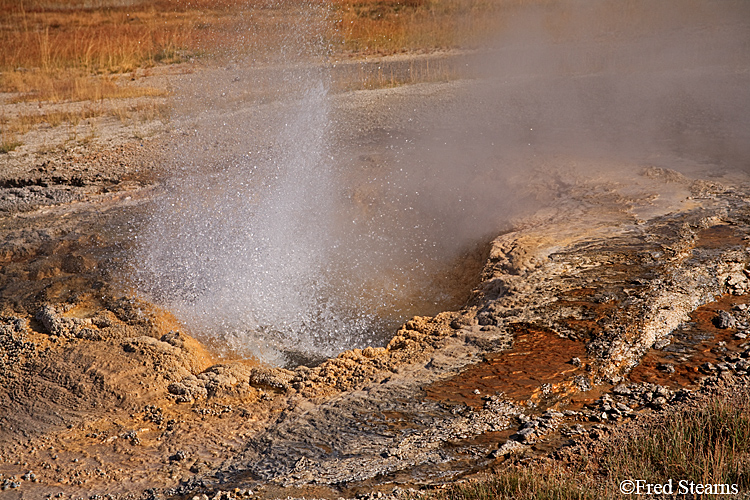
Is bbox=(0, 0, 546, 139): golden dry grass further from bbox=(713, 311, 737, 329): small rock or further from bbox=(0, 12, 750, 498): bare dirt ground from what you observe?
bbox=(713, 311, 737, 329): small rock

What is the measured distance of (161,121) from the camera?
6867 millimetres

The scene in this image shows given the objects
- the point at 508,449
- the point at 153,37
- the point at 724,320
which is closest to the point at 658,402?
the point at 508,449

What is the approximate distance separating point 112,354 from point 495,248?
229cm

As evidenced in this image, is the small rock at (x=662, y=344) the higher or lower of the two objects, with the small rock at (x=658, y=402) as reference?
higher

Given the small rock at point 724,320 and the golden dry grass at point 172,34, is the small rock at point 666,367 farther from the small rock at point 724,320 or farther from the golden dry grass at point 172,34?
the golden dry grass at point 172,34

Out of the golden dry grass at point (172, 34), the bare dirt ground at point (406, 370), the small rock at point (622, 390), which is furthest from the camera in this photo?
the golden dry grass at point (172, 34)

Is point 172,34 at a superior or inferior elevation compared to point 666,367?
superior

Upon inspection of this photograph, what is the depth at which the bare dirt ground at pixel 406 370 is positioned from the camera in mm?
2283

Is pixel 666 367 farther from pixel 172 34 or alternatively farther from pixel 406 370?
pixel 172 34

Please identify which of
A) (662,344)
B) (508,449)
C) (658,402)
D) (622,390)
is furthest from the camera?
(662,344)

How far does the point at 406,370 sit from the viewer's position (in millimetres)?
2848

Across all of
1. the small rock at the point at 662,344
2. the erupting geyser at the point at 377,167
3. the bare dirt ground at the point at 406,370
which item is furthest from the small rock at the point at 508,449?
the erupting geyser at the point at 377,167

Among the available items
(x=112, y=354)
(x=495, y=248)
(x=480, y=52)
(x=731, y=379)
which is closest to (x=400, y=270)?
(x=495, y=248)

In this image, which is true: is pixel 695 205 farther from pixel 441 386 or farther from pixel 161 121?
pixel 161 121
